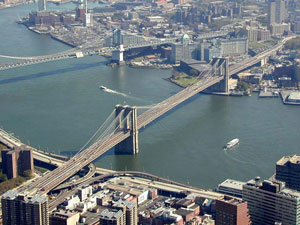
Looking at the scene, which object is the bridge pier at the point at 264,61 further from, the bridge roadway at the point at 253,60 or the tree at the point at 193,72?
the tree at the point at 193,72

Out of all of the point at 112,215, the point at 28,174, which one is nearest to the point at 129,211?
the point at 112,215

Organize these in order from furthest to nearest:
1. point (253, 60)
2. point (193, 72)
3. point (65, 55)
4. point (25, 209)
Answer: point (65, 55), point (253, 60), point (193, 72), point (25, 209)

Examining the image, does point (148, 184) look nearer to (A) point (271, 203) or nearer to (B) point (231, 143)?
(B) point (231, 143)

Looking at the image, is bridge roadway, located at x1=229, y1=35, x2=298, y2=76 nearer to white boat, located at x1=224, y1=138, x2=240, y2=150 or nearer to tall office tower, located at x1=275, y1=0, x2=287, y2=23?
tall office tower, located at x1=275, y1=0, x2=287, y2=23

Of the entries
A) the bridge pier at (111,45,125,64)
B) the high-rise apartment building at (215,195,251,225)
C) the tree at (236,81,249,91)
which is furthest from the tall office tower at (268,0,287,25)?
the high-rise apartment building at (215,195,251,225)

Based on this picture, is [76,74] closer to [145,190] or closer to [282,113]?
[282,113]

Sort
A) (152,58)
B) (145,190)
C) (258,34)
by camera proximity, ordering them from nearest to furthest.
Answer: (145,190) → (152,58) → (258,34)

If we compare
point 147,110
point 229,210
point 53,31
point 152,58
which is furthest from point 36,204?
Result: point 53,31

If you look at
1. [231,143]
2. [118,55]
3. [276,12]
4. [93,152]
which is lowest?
[231,143]
